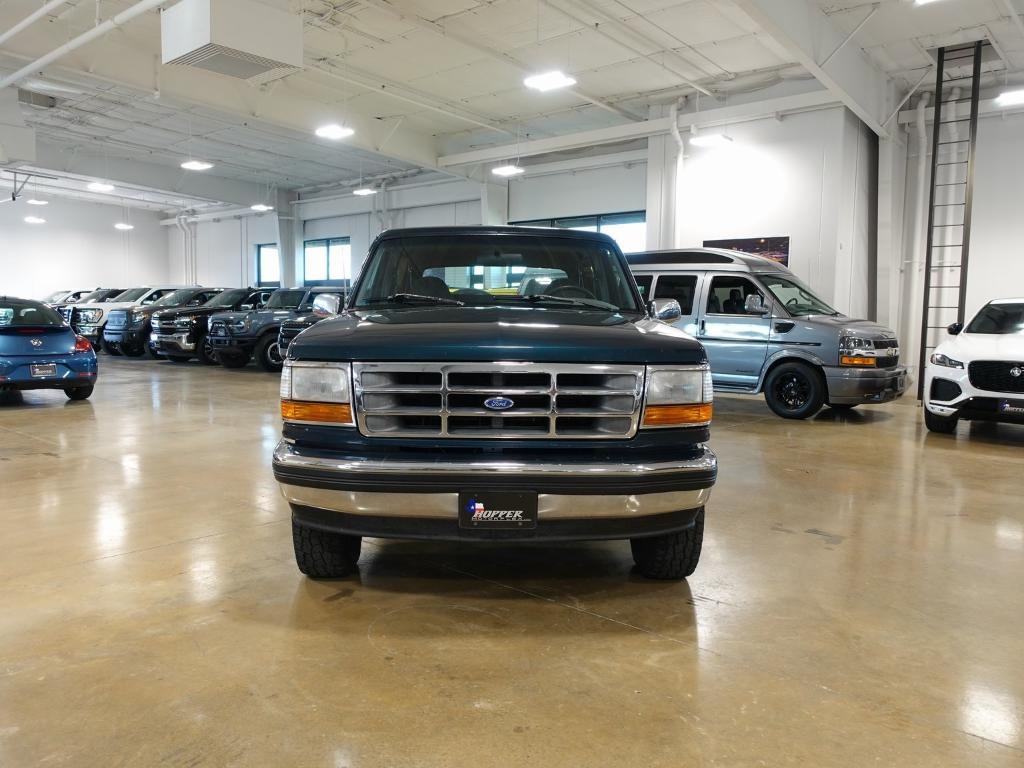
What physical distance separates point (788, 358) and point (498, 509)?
22.2 feet

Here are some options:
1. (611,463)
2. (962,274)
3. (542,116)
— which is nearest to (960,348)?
(962,274)

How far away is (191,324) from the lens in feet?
49.1

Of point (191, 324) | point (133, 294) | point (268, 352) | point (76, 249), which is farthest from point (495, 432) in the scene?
point (76, 249)

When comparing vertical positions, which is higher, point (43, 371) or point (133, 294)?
point (133, 294)

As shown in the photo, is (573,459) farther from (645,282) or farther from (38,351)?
(38,351)

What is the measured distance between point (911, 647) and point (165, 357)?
56.8 ft

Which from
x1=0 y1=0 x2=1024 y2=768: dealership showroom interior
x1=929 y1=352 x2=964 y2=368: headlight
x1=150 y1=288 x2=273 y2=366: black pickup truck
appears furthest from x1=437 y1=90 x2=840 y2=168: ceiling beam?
x1=929 y1=352 x2=964 y2=368: headlight

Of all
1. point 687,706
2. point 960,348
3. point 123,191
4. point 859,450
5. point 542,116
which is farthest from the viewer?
point 123,191

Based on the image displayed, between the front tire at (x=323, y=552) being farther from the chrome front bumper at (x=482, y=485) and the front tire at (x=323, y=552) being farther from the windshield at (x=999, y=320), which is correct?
the windshield at (x=999, y=320)

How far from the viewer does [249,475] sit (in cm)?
530

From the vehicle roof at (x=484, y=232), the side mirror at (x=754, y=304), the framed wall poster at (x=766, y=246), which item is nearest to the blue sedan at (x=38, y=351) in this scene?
the vehicle roof at (x=484, y=232)

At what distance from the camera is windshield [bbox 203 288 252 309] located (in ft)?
50.4

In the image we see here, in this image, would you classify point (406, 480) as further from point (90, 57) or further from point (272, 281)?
point (272, 281)

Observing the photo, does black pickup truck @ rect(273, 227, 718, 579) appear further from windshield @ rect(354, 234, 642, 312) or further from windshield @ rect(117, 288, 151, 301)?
windshield @ rect(117, 288, 151, 301)
